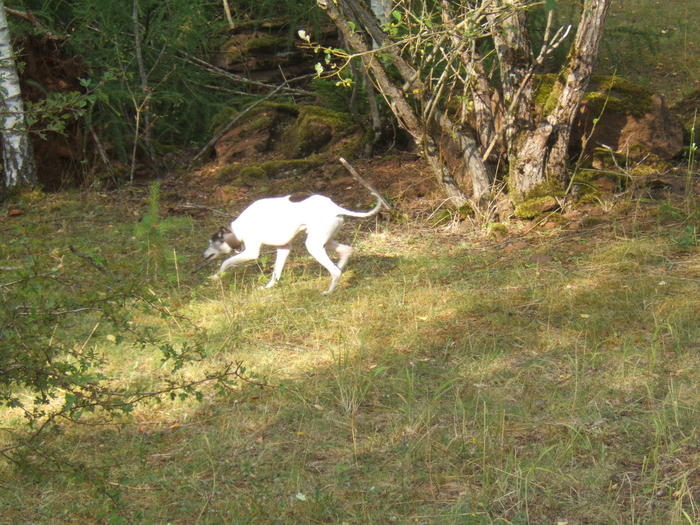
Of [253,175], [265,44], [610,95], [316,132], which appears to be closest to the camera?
[610,95]

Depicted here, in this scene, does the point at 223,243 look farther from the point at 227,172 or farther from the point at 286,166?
the point at 227,172

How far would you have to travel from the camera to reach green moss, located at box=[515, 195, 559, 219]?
8367mm

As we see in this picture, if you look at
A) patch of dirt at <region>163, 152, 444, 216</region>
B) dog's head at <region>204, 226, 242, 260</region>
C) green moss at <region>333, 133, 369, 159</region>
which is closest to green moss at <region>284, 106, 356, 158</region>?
green moss at <region>333, 133, 369, 159</region>

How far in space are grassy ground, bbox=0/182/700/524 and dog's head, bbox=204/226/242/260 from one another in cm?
29

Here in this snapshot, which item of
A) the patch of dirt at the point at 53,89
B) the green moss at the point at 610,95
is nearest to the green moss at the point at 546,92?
the green moss at the point at 610,95

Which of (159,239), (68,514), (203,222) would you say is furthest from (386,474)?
(203,222)

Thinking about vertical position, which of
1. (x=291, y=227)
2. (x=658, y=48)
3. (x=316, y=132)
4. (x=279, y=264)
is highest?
(x=291, y=227)

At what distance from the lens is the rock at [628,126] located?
916 cm

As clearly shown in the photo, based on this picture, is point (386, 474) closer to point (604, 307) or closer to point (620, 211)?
point (604, 307)

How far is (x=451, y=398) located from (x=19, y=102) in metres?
7.49

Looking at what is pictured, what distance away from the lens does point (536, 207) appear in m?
8.38

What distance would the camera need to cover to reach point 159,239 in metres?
7.53

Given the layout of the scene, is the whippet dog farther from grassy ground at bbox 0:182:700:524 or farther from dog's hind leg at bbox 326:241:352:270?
grassy ground at bbox 0:182:700:524

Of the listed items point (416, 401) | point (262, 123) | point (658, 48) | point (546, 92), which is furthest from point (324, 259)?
point (658, 48)
